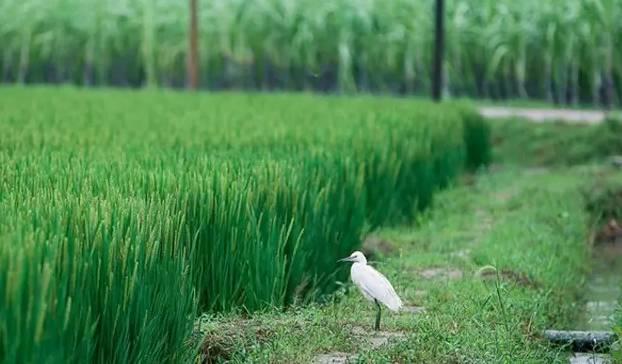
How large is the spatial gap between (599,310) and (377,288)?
108 inches

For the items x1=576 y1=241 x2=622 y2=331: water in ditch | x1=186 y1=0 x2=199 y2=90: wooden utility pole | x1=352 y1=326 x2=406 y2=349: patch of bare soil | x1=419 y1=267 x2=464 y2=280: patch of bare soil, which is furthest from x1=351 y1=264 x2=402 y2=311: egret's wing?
x1=186 y1=0 x2=199 y2=90: wooden utility pole

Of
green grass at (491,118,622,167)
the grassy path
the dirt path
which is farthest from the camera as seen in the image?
the dirt path

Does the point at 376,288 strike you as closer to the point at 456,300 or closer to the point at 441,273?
the point at 456,300

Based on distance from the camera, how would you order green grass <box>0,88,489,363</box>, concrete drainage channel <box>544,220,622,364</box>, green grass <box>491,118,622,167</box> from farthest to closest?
green grass <box>491,118,622,167</box>
concrete drainage channel <box>544,220,622,364</box>
green grass <box>0,88,489,363</box>

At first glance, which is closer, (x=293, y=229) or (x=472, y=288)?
(x=293, y=229)

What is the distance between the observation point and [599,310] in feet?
31.0

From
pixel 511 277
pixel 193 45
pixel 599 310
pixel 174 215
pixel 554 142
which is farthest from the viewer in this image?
pixel 193 45

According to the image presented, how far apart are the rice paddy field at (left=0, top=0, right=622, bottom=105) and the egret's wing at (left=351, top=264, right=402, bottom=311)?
18505 mm

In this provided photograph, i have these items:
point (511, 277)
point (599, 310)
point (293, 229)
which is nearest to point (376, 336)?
point (293, 229)

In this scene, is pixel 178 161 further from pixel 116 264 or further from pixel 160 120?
pixel 160 120

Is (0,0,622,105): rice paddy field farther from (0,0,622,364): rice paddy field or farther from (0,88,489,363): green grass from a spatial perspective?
(0,88,489,363): green grass

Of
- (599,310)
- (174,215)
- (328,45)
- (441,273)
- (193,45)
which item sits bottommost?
(599,310)

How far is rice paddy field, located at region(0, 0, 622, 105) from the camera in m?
26.5

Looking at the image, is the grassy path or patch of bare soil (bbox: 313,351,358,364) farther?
the grassy path
